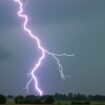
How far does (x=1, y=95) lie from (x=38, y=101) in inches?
472

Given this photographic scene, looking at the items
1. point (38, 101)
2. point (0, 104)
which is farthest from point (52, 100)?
point (0, 104)

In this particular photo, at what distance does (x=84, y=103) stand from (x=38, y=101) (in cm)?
866

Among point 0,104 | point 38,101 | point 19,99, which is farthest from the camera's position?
point 19,99

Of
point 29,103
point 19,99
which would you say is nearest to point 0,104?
point 29,103

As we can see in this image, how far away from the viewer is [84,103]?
363 ft

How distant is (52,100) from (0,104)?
46.3 ft

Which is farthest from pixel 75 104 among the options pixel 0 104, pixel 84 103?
pixel 0 104

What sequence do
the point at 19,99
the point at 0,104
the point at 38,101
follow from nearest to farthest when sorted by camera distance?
the point at 0,104
the point at 38,101
the point at 19,99

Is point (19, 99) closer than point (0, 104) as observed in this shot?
No

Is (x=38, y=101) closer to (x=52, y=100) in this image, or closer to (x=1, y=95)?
(x=52, y=100)

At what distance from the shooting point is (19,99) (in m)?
116

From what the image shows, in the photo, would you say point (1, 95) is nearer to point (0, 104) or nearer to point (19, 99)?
point (19, 99)

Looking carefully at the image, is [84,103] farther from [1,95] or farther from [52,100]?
[1,95]

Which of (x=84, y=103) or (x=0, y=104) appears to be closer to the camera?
(x=0, y=104)
